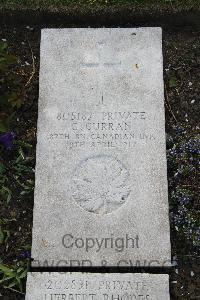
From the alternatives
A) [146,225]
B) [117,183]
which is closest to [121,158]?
[117,183]

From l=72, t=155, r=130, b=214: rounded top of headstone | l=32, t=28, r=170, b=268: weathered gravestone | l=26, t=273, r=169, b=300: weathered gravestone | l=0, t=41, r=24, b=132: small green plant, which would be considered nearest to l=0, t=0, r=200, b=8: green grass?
l=32, t=28, r=170, b=268: weathered gravestone

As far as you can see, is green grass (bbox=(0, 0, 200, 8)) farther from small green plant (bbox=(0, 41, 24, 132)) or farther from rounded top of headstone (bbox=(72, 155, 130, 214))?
rounded top of headstone (bbox=(72, 155, 130, 214))

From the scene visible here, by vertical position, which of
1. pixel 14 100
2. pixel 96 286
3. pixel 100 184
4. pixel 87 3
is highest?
pixel 87 3

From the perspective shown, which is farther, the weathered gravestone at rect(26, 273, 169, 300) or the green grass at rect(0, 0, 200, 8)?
the green grass at rect(0, 0, 200, 8)

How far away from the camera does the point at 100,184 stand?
171 inches

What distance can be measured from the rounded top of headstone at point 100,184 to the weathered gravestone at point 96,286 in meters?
0.51

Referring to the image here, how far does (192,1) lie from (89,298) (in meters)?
2.74

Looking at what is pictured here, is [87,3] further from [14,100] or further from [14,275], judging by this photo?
[14,275]

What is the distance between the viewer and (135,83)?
4625 mm

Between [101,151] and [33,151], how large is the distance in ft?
2.00

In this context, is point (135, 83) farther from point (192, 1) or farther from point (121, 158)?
point (192, 1)

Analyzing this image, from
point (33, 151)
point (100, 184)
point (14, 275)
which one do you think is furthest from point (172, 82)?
point (14, 275)

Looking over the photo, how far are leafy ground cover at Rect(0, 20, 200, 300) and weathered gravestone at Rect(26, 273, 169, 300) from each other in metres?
0.24

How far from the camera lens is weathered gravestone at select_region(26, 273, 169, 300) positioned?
4.02 m
